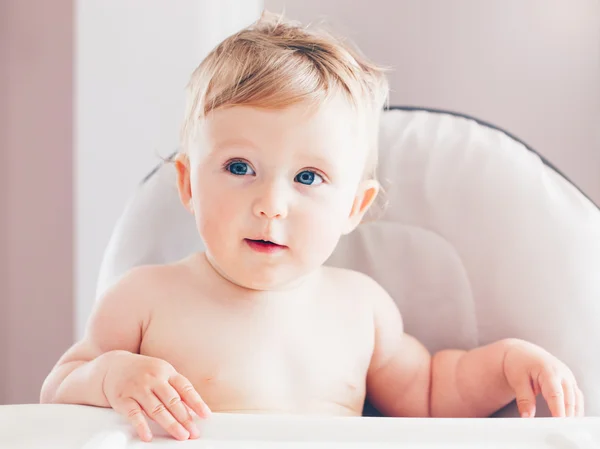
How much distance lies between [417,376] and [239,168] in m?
0.34

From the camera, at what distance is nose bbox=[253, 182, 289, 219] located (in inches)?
29.5

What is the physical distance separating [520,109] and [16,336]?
40.9 inches

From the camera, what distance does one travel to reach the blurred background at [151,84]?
1.36 meters

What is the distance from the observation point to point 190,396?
2.12 feet

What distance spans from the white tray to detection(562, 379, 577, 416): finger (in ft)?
0.49

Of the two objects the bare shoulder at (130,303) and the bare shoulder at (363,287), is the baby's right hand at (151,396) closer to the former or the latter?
→ the bare shoulder at (130,303)

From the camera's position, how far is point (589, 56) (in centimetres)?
137

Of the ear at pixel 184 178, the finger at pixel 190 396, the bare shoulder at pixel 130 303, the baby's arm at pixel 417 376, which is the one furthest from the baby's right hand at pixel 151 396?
the baby's arm at pixel 417 376

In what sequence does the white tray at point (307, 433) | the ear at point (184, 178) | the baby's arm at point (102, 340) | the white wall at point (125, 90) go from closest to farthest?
the white tray at point (307, 433) → the baby's arm at point (102, 340) → the ear at point (184, 178) → the white wall at point (125, 90)

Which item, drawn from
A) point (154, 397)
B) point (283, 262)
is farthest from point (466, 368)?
point (154, 397)

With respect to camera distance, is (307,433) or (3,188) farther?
(3,188)

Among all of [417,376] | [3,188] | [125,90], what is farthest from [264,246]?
[3,188]

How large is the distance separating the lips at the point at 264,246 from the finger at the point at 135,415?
7.9 inches

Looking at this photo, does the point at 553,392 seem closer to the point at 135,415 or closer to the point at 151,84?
the point at 135,415
